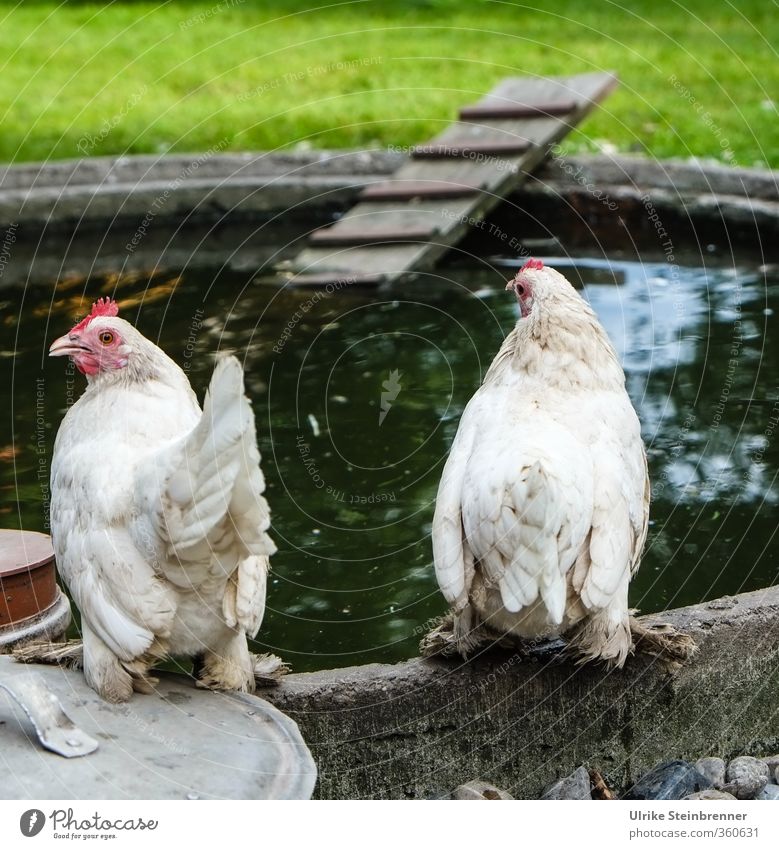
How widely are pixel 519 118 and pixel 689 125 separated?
6.03 feet

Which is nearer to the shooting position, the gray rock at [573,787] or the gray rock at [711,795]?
the gray rock at [711,795]

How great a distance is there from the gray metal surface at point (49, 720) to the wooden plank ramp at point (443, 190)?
15.7ft

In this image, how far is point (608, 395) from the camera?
12.3 ft

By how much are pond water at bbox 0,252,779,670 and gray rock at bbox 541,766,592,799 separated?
924 mm

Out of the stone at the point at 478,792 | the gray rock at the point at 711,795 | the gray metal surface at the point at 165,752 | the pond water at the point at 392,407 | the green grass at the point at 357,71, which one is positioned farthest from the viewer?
the green grass at the point at 357,71

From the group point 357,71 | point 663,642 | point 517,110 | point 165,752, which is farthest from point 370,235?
point 165,752

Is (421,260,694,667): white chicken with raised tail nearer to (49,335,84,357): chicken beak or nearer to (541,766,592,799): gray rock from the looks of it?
(541,766,592,799): gray rock

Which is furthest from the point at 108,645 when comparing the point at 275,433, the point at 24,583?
the point at 275,433

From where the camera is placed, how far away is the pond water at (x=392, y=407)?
488 centimetres

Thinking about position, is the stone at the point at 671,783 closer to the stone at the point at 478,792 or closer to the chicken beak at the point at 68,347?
the stone at the point at 478,792

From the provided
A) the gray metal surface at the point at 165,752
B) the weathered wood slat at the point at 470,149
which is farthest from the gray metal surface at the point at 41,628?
the weathered wood slat at the point at 470,149

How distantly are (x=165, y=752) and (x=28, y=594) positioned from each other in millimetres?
1071

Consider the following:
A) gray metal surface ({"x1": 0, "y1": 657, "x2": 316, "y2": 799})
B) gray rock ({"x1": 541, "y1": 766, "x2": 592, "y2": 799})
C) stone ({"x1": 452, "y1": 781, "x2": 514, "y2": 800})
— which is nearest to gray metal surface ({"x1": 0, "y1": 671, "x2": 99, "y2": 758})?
gray metal surface ({"x1": 0, "y1": 657, "x2": 316, "y2": 799})

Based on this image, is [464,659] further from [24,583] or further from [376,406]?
[376,406]
